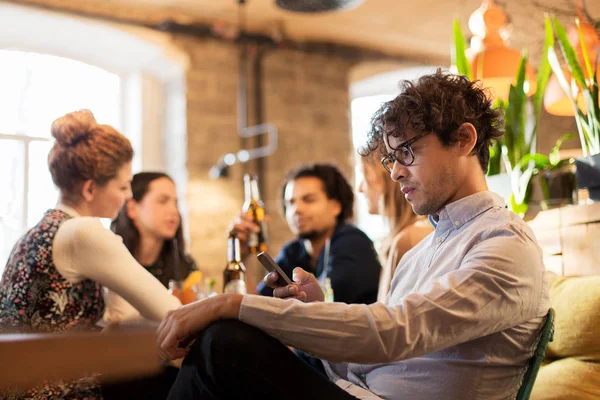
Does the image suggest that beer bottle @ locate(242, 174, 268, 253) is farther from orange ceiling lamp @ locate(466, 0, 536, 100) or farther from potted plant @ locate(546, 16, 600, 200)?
potted plant @ locate(546, 16, 600, 200)

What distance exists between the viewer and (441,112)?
130 centimetres

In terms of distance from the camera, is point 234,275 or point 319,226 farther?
point 319,226

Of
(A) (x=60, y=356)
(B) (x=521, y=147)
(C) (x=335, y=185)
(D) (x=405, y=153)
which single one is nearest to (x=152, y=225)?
(C) (x=335, y=185)

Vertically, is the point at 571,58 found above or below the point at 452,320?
above

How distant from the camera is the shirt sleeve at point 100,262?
60.4 inches

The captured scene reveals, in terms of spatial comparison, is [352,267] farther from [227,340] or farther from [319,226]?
[227,340]

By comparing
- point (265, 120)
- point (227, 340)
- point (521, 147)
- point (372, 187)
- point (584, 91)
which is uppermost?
point (265, 120)

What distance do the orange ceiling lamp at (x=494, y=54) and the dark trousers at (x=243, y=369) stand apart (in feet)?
6.01

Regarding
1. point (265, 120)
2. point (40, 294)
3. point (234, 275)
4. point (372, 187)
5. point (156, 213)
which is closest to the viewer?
point (40, 294)

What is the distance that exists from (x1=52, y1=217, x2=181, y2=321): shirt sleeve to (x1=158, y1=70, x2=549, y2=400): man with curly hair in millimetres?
405

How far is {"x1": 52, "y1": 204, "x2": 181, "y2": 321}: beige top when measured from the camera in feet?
5.03

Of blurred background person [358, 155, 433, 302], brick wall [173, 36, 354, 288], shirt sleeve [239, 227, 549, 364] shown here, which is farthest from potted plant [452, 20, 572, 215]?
brick wall [173, 36, 354, 288]

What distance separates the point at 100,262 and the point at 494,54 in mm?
1836

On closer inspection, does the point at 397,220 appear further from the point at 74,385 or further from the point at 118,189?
the point at 74,385
